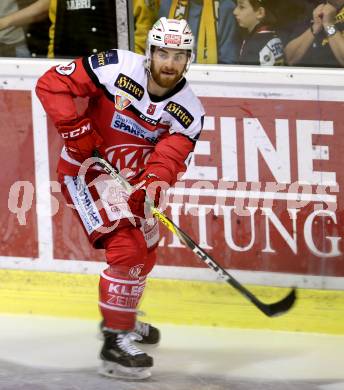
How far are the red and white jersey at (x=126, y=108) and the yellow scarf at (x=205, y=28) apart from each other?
856 mm

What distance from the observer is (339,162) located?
5293 millimetres

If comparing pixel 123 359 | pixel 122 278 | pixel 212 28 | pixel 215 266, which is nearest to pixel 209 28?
pixel 212 28

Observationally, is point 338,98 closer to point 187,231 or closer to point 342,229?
point 342,229

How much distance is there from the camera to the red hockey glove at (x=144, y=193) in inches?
175

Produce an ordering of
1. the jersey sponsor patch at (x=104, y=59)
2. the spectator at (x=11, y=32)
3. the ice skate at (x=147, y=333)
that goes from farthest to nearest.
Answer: the spectator at (x=11, y=32), the ice skate at (x=147, y=333), the jersey sponsor patch at (x=104, y=59)

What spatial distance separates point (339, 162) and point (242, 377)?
4.04 ft

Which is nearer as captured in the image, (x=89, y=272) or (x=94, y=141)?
(x=94, y=141)

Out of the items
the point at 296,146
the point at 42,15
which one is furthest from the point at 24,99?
the point at 296,146

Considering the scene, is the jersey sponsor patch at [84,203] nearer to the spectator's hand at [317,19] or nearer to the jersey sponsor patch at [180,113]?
the jersey sponsor patch at [180,113]

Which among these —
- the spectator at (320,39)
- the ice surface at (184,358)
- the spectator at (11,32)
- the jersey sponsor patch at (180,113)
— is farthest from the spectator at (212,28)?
the ice surface at (184,358)

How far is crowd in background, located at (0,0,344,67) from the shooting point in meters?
5.26

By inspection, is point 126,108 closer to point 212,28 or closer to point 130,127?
point 130,127

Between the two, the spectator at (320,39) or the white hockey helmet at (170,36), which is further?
the spectator at (320,39)

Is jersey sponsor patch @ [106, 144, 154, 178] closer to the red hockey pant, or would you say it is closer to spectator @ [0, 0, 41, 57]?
the red hockey pant
